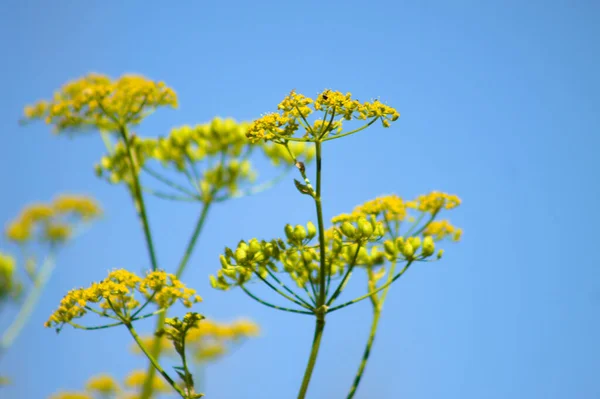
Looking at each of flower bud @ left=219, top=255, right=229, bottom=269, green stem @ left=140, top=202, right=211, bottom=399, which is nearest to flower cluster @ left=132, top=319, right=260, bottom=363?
green stem @ left=140, top=202, right=211, bottom=399

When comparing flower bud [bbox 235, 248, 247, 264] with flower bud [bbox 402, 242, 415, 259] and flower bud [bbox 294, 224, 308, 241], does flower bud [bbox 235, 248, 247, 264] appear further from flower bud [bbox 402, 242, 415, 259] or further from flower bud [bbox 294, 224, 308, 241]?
flower bud [bbox 402, 242, 415, 259]

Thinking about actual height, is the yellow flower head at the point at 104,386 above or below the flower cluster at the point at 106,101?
below

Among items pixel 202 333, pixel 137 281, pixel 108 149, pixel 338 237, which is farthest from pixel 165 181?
pixel 338 237

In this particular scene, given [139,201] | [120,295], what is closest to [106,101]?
[139,201]

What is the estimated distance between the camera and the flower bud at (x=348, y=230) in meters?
4.09

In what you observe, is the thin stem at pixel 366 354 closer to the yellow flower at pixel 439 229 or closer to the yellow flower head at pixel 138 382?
the yellow flower at pixel 439 229

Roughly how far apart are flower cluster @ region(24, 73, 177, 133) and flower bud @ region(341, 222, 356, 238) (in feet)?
13.1

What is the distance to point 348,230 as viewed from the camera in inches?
161

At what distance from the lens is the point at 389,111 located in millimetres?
3912

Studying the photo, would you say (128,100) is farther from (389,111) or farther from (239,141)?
(389,111)

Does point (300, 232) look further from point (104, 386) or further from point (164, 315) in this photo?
point (104, 386)

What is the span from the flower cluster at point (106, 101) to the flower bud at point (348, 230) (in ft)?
13.1

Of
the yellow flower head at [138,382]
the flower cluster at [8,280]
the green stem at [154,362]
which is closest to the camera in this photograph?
the green stem at [154,362]

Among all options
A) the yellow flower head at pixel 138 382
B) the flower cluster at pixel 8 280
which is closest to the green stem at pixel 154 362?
the yellow flower head at pixel 138 382
